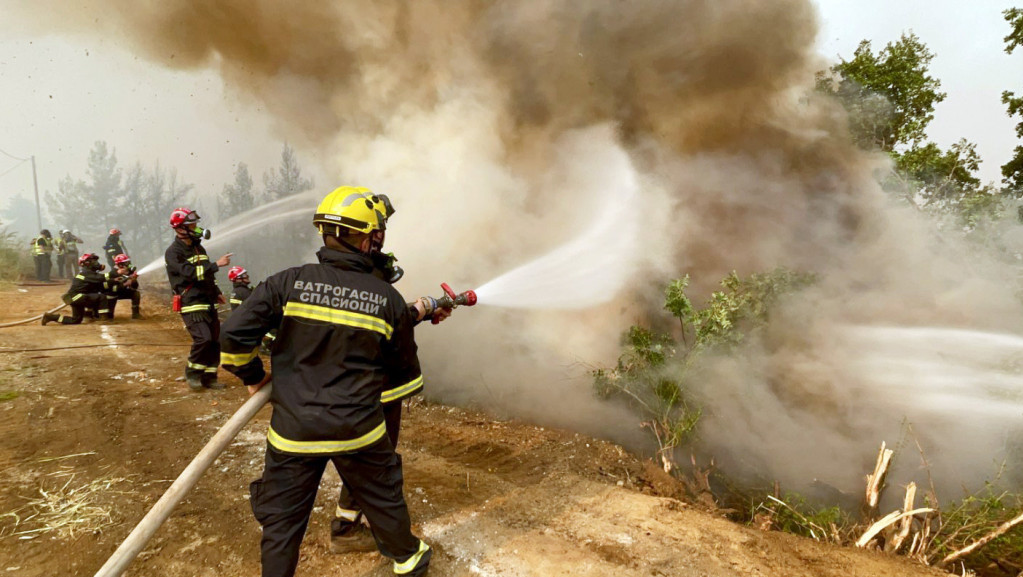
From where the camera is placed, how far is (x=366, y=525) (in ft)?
9.73

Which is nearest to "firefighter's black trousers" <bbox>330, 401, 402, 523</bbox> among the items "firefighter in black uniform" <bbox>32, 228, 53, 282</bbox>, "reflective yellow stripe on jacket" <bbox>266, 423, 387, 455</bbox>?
"reflective yellow stripe on jacket" <bbox>266, 423, 387, 455</bbox>

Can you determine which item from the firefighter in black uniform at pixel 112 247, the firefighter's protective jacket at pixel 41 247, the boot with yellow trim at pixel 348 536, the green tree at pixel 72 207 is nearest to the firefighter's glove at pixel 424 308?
the boot with yellow trim at pixel 348 536

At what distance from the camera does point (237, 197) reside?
75.4ft

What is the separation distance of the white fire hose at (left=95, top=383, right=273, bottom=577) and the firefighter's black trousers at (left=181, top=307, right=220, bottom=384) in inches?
159

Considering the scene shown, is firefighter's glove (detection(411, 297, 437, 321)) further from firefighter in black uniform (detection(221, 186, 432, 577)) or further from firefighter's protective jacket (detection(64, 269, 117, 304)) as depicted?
firefighter's protective jacket (detection(64, 269, 117, 304))

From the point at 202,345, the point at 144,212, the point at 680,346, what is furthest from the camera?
the point at 144,212

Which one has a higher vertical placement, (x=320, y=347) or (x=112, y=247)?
(x=112, y=247)

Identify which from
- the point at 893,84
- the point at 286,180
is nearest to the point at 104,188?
the point at 286,180

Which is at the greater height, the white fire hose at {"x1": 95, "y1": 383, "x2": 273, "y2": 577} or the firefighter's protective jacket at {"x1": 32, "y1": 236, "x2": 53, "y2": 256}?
the firefighter's protective jacket at {"x1": 32, "y1": 236, "x2": 53, "y2": 256}

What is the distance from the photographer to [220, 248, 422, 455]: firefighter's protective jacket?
220 centimetres

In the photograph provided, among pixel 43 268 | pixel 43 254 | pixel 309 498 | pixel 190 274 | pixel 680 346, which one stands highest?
pixel 43 254

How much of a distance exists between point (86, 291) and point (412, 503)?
33.2 ft

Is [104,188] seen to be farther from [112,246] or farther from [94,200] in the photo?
[112,246]

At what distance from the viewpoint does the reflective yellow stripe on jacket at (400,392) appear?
268 cm
